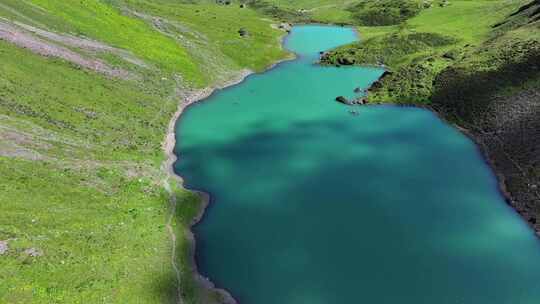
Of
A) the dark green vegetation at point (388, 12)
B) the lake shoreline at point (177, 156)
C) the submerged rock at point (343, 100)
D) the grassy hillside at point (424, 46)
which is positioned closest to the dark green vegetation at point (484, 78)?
the grassy hillside at point (424, 46)

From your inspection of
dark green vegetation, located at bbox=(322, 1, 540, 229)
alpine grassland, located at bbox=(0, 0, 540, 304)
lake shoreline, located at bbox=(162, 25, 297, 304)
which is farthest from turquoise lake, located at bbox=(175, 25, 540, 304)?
dark green vegetation, located at bbox=(322, 1, 540, 229)

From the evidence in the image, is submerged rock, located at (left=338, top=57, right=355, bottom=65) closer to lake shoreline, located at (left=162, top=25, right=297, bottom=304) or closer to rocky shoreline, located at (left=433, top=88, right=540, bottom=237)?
lake shoreline, located at (left=162, top=25, right=297, bottom=304)

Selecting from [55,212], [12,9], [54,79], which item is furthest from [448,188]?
[12,9]

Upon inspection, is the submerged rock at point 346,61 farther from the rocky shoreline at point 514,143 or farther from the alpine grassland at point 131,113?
the rocky shoreline at point 514,143

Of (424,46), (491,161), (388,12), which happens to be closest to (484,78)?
(491,161)

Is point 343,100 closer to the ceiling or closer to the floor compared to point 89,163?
closer to the floor

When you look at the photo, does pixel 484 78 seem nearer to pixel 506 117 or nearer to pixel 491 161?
pixel 506 117
